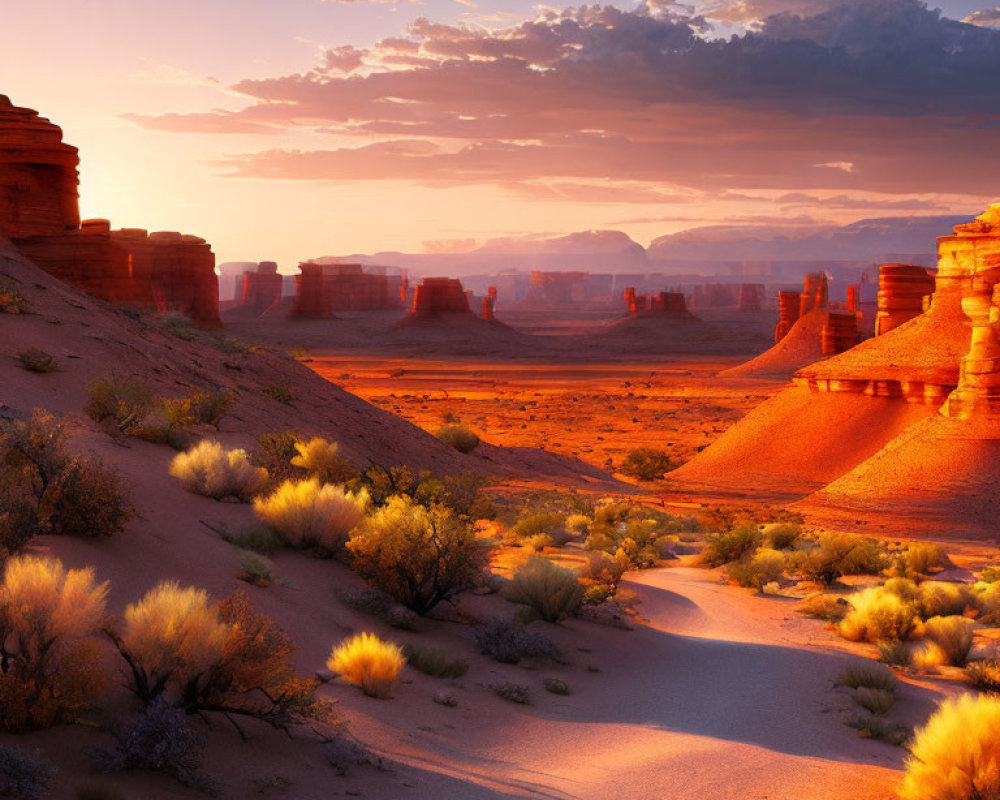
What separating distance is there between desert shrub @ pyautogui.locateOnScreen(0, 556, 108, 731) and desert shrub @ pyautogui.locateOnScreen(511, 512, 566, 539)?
8880mm

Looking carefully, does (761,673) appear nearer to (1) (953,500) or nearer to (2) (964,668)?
(2) (964,668)

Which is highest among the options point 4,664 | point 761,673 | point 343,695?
point 4,664

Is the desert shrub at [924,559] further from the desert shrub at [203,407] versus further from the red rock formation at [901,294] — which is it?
the red rock formation at [901,294]

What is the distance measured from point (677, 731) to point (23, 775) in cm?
475

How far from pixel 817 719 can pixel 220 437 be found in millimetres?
9973

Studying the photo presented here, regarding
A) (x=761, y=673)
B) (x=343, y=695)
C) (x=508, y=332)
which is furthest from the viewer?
(x=508, y=332)

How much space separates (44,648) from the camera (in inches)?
200

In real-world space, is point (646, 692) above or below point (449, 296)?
below

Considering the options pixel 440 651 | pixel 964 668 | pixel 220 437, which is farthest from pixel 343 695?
pixel 220 437

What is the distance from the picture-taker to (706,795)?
233 inches

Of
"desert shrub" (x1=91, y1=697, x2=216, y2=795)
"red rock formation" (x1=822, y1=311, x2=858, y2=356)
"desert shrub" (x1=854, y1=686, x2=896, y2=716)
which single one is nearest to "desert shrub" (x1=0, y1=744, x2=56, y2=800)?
"desert shrub" (x1=91, y1=697, x2=216, y2=795)

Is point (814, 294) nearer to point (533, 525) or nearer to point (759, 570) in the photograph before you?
point (533, 525)

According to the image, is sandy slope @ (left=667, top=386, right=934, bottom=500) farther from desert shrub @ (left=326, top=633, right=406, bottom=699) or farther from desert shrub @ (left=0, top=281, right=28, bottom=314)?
desert shrub @ (left=326, top=633, right=406, bottom=699)

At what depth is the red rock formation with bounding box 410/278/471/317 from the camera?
11831 cm
